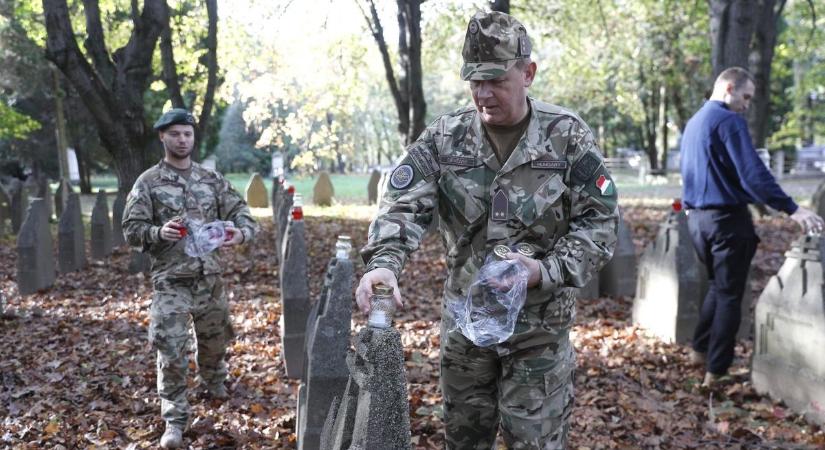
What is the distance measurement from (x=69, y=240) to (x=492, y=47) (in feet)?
39.3

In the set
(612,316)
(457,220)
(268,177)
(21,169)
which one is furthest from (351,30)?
(268,177)

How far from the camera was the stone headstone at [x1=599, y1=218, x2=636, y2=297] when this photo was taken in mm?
10156

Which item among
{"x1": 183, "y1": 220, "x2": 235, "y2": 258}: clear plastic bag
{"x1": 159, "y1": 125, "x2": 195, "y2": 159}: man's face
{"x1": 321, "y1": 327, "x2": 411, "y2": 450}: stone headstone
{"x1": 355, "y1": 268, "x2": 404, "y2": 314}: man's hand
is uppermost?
{"x1": 159, "y1": 125, "x2": 195, "y2": 159}: man's face

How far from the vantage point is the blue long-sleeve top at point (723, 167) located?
19.2ft

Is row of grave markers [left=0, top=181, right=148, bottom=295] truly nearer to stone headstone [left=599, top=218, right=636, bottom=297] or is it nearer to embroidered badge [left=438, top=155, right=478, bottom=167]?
stone headstone [left=599, top=218, right=636, bottom=297]

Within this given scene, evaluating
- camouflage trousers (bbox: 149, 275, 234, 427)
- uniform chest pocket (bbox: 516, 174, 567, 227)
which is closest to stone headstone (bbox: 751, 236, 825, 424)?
uniform chest pocket (bbox: 516, 174, 567, 227)

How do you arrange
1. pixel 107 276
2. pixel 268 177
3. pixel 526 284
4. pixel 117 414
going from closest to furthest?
pixel 526 284 < pixel 117 414 < pixel 107 276 < pixel 268 177

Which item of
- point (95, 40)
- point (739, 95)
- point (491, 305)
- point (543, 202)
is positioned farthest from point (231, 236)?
point (95, 40)

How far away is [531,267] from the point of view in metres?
2.98

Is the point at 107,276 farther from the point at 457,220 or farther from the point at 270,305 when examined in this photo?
the point at 457,220

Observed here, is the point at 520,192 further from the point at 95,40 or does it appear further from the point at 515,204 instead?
the point at 95,40

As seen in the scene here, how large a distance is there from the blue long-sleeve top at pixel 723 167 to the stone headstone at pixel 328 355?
10.5 ft

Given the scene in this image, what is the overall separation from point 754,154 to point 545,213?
3.46 metres

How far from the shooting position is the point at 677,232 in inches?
317
